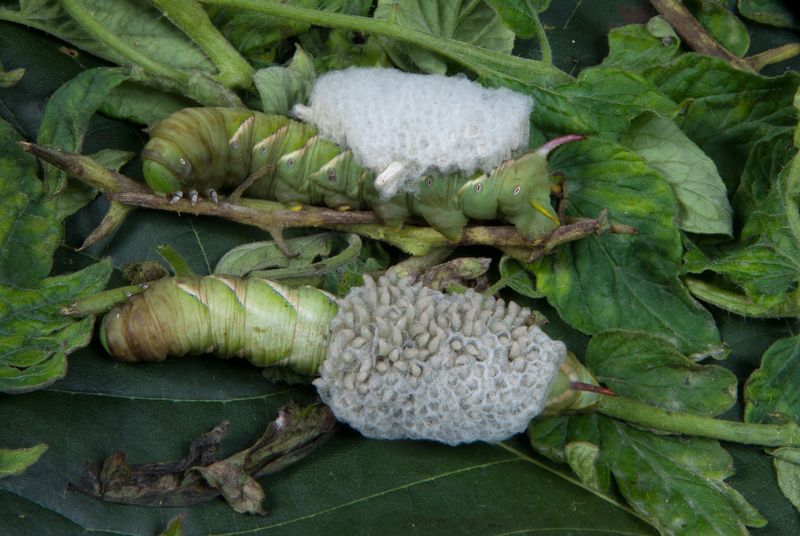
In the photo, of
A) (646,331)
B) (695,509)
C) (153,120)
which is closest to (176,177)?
(153,120)

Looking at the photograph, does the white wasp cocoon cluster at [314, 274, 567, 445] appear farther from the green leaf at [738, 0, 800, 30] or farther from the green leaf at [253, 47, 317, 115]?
the green leaf at [738, 0, 800, 30]

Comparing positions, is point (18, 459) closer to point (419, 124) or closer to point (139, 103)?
point (139, 103)

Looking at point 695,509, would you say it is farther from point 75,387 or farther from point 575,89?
point 75,387

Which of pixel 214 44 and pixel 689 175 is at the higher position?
pixel 214 44

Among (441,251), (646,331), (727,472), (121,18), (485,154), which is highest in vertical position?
(121,18)

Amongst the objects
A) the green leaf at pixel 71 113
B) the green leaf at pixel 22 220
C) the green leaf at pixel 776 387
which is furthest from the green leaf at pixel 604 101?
the green leaf at pixel 22 220

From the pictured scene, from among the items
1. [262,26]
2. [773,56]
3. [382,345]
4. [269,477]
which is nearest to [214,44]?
[262,26]
